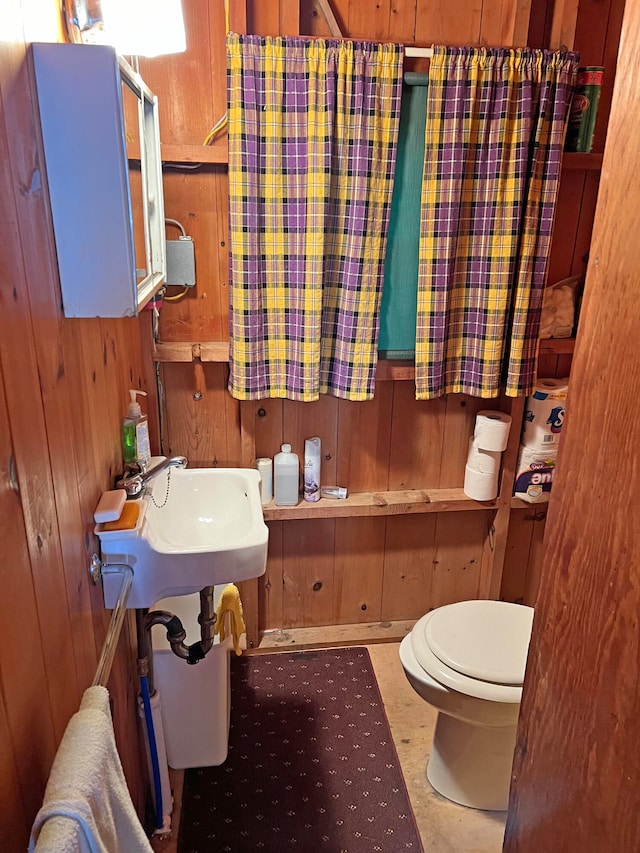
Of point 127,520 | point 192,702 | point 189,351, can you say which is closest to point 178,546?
point 127,520

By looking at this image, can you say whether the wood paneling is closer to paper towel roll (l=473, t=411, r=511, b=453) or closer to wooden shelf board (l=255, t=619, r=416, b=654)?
paper towel roll (l=473, t=411, r=511, b=453)

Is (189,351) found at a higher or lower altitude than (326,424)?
higher

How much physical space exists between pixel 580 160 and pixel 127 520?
1738 millimetres

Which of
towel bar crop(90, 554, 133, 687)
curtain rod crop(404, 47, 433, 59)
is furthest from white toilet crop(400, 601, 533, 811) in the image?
curtain rod crop(404, 47, 433, 59)

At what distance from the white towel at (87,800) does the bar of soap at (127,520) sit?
1.36 ft

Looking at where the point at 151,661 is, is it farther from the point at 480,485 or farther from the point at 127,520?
the point at 480,485

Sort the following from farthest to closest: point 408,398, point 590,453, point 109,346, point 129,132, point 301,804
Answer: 1. point 408,398
2. point 301,804
3. point 109,346
4. point 129,132
5. point 590,453

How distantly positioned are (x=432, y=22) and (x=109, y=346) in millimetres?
1370

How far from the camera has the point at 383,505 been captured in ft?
7.34

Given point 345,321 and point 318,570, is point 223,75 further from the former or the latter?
point 318,570

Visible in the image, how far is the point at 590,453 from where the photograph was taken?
0.80m

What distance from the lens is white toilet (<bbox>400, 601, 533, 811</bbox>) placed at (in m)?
1.61

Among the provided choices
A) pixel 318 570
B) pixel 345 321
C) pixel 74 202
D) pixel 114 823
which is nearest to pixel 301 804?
pixel 318 570

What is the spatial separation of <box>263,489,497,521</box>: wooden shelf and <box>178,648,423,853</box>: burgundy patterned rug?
56 cm
